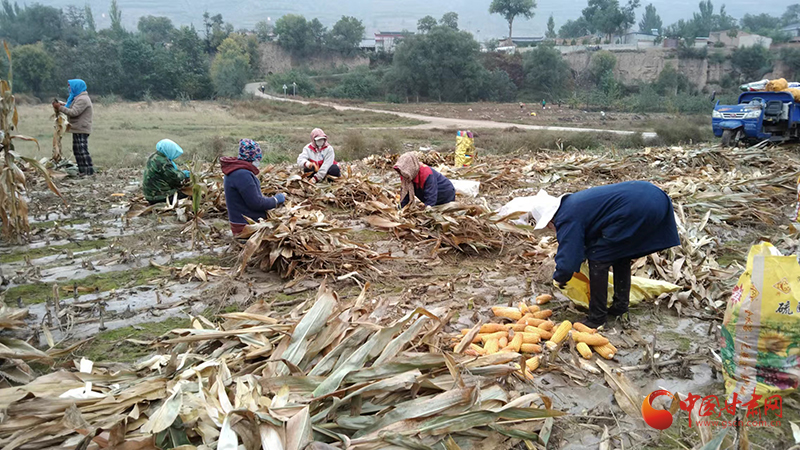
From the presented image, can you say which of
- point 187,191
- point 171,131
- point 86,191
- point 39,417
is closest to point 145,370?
point 39,417

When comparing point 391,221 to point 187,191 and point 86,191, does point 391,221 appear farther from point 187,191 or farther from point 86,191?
point 86,191

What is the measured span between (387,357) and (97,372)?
4.94 feet

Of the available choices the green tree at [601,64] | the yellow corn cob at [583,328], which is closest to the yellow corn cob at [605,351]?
the yellow corn cob at [583,328]

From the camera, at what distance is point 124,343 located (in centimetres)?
322

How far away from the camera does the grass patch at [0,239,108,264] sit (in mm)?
4781

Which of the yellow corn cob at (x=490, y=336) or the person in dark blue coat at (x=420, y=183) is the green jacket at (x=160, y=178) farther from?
the yellow corn cob at (x=490, y=336)

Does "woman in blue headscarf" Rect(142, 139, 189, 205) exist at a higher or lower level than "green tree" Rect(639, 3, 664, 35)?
lower

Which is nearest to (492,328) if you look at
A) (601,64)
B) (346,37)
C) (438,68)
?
(438,68)

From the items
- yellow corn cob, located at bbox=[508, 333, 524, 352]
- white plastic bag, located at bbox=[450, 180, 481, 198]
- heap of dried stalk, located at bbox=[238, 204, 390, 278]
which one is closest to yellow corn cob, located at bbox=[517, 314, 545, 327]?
yellow corn cob, located at bbox=[508, 333, 524, 352]

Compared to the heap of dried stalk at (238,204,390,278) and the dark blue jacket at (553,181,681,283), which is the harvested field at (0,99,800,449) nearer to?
the heap of dried stalk at (238,204,390,278)

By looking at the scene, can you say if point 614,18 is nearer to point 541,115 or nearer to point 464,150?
point 541,115

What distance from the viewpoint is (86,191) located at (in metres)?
7.62

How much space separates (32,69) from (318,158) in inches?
1794

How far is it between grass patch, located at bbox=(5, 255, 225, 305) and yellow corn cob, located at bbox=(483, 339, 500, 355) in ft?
9.72
